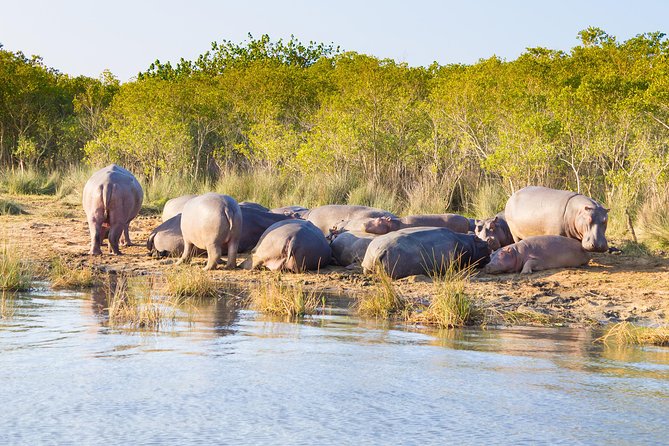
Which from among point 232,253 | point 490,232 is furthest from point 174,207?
point 490,232

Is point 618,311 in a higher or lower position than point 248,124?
lower

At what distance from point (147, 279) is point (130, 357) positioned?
4.51 metres

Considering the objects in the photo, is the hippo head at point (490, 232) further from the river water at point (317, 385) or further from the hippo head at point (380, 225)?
the river water at point (317, 385)

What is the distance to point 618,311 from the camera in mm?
8516

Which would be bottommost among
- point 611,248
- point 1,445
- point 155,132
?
point 1,445

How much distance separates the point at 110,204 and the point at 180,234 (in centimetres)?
100

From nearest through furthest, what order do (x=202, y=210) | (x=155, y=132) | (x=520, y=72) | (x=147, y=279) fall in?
(x=147, y=279) < (x=202, y=210) < (x=520, y=72) < (x=155, y=132)

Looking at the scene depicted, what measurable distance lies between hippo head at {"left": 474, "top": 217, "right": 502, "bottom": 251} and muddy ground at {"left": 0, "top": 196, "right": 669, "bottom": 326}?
120cm

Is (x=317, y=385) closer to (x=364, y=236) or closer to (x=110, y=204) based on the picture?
(x=364, y=236)

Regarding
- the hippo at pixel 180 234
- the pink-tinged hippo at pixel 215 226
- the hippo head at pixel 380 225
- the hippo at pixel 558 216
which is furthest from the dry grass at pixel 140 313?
the hippo at pixel 558 216

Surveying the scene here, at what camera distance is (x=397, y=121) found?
853 inches

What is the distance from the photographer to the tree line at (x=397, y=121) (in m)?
16.7

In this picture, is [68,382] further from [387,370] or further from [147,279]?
[147,279]

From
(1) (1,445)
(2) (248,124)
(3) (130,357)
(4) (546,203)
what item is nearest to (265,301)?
(3) (130,357)
